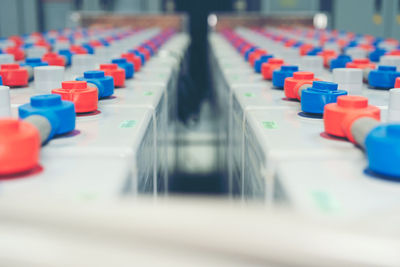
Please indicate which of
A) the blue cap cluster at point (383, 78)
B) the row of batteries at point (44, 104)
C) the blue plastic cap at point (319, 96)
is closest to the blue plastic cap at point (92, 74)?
the row of batteries at point (44, 104)

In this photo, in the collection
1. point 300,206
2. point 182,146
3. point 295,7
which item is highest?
point 295,7

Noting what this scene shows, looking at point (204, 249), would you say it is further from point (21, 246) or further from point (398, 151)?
point (398, 151)

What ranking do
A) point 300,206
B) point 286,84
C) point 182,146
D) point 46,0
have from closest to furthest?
point 300,206 < point 286,84 < point 182,146 < point 46,0

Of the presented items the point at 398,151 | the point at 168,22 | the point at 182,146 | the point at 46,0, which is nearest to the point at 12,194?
the point at 398,151

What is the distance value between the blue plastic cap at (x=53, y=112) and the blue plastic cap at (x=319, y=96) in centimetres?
53

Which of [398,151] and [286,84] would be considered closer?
[398,151]

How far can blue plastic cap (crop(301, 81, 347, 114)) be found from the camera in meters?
1.15

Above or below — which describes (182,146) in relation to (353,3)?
below

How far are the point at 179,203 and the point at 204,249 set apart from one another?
0.17 feet

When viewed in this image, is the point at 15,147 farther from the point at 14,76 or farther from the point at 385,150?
the point at 14,76

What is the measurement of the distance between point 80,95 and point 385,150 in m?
0.71

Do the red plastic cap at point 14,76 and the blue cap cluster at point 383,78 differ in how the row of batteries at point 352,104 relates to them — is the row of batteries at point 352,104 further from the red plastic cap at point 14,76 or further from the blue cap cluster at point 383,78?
the red plastic cap at point 14,76

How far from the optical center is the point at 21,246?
45 centimetres

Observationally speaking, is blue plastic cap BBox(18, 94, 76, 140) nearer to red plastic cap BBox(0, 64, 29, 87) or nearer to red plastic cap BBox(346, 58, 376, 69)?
red plastic cap BBox(0, 64, 29, 87)
